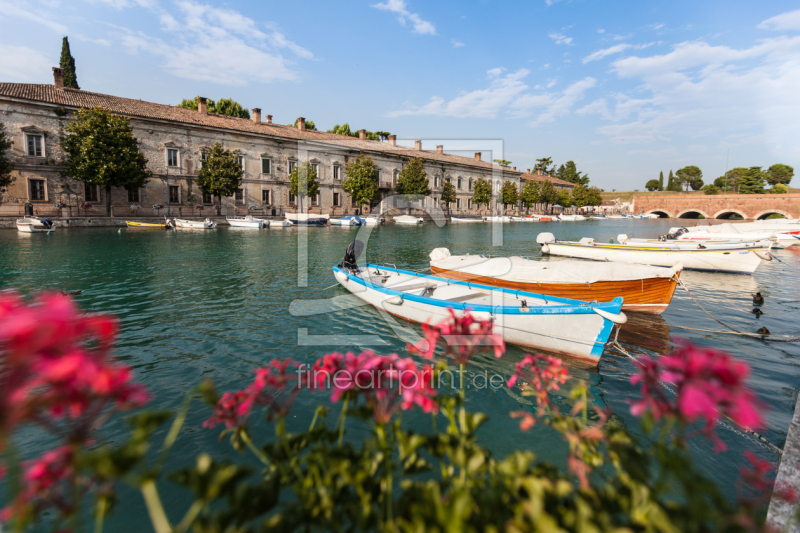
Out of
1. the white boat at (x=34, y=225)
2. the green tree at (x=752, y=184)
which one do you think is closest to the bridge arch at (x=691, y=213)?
the green tree at (x=752, y=184)

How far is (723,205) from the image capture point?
6925 cm

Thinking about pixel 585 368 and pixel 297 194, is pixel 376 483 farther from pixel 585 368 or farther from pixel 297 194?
pixel 297 194

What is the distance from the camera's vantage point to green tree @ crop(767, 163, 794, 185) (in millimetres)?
105375

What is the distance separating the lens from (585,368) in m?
7.98

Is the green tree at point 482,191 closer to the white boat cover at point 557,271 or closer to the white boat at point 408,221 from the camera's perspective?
the white boat at point 408,221

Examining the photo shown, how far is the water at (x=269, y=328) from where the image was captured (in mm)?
5594

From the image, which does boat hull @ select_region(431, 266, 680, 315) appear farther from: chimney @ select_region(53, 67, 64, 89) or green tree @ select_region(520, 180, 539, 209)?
green tree @ select_region(520, 180, 539, 209)

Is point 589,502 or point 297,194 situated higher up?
point 297,194

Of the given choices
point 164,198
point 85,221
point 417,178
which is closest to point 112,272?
point 85,221

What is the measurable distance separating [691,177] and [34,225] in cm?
15982

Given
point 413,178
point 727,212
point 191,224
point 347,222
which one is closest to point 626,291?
point 191,224

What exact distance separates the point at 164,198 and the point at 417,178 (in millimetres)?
35674

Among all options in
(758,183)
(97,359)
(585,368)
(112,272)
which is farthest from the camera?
(758,183)

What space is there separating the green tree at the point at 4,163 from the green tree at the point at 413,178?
44.6 m
